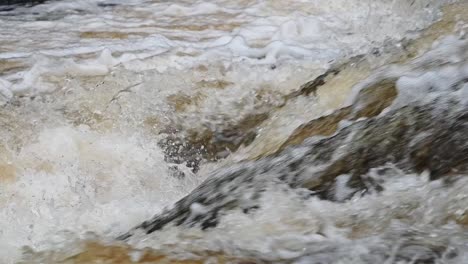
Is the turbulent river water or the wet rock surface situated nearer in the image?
the turbulent river water

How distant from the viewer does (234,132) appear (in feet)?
14.9

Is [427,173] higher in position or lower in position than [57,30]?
higher

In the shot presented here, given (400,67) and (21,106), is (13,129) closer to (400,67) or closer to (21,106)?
(21,106)

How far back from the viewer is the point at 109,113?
180 inches

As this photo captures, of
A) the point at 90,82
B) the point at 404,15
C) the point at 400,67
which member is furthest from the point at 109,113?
the point at 404,15

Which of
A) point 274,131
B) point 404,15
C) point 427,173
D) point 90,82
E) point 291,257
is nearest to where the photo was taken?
point 291,257

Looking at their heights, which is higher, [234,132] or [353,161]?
[353,161]

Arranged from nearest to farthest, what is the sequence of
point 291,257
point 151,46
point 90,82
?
point 291,257, point 90,82, point 151,46

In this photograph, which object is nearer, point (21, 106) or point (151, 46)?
point (21, 106)

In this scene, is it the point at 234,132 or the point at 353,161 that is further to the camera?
the point at 234,132

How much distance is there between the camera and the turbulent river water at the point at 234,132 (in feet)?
9.55

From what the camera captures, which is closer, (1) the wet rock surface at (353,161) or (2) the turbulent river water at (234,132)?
(2) the turbulent river water at (234,132)

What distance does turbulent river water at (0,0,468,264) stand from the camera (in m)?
2.91

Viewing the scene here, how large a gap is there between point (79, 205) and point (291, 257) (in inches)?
56.9
